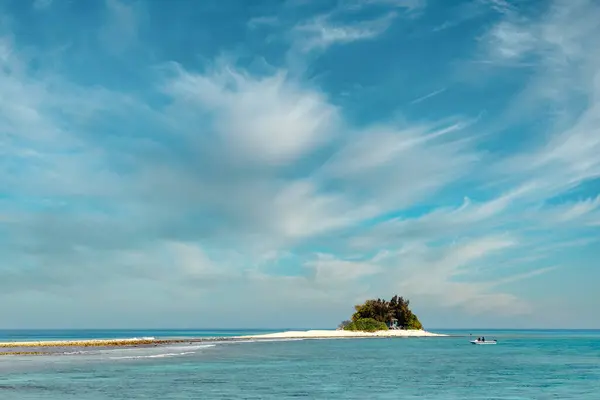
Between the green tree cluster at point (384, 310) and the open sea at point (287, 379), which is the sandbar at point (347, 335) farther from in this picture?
the open sea at point (287, 379)

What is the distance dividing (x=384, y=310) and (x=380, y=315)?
2011 millimetres

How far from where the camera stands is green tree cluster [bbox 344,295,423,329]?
605ft

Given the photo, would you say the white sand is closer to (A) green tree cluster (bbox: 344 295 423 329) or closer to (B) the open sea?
(A) green tree cluster (bbox: 344 295 423 329)

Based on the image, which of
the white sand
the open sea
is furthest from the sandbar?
the open sea

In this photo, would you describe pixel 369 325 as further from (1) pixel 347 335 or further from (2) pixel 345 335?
(2) pixel 345 335

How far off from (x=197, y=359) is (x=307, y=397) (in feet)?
136

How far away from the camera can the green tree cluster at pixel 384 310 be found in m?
184

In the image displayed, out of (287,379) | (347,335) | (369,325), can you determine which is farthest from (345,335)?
(287,379)

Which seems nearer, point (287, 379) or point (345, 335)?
point (287, 379)

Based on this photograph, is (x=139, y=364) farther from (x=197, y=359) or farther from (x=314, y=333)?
(x=314, y=333)

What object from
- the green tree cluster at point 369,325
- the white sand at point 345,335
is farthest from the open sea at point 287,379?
the green tree cluster at point 369,325

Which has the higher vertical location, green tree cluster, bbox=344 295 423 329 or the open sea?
green tree cluster, bbox=344 295 423 329

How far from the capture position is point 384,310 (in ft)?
609

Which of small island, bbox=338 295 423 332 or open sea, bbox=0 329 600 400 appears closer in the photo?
open sea, bbox=0 329 600 400
